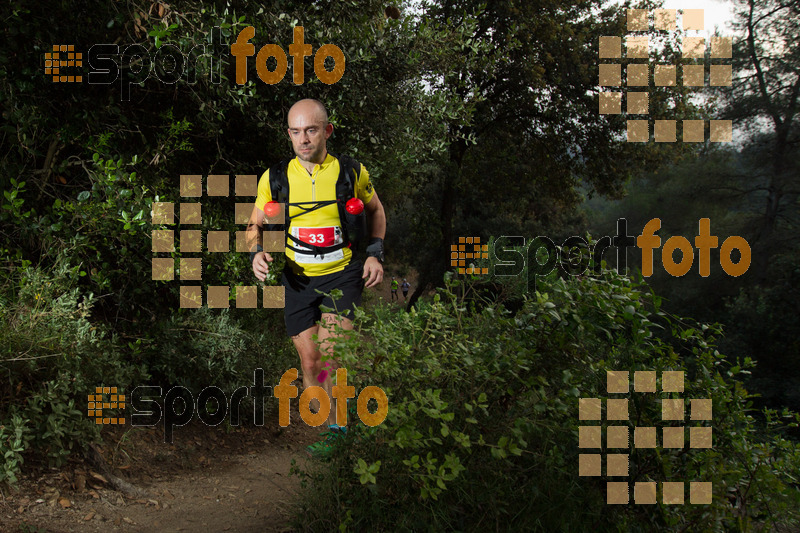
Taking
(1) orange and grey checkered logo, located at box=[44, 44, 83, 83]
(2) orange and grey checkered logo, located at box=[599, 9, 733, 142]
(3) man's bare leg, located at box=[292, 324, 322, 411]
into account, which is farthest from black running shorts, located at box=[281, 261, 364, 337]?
(2) orange and grey checkered logo, located at box=[599, 9, 733, 142]

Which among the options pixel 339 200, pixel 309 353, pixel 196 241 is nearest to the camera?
pixel 339 200

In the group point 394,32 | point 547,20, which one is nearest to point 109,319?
point 394,32

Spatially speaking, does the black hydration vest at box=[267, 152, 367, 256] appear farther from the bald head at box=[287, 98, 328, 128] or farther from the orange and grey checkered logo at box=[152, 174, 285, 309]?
the orange and grey checkered logo at box=[152, 174, 285, 309]

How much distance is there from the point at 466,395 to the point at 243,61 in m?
4.33

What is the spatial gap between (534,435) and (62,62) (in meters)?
5.17

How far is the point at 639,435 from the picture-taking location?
3.45 metres

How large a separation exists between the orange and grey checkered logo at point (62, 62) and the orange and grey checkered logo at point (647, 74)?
14.3 m

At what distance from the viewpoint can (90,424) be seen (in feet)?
16.0

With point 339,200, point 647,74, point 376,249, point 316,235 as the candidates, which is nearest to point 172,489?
point 316,235

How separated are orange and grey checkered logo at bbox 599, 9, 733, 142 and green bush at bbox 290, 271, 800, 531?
14.6 m

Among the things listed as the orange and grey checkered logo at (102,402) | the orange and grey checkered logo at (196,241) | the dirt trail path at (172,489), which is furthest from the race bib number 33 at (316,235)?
the orange and grey checkered logo at (102,402)

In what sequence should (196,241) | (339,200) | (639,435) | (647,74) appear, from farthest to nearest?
(647,74) < (196,241) < (339,200) < (639,435)

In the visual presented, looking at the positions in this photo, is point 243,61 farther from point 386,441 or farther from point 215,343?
point 386,441

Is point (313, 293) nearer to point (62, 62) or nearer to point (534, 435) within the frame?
point (534, 435)
